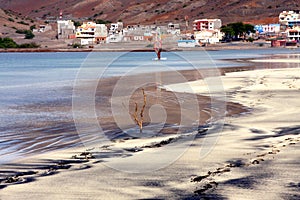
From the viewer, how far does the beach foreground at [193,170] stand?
8.79 meters

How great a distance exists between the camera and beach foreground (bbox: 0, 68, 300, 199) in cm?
879

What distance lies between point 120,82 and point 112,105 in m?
11.9

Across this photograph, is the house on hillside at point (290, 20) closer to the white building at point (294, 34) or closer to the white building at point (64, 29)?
the white building at point (294, 34)

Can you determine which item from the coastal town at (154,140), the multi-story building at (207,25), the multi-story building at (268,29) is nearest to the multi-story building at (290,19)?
the multi-story building at (268,29)

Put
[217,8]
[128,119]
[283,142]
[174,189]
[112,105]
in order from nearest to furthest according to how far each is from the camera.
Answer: [174,189], [283,142], [128,119], [112,105], [217,8]

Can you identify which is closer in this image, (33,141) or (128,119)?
(33,141)

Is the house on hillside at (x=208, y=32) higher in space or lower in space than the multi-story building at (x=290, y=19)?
lower

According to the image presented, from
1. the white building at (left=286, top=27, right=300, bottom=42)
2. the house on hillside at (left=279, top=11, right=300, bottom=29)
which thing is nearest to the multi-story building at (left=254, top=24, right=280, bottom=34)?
the house on hillside at (left=279, top=11, right=300, bottom=29)

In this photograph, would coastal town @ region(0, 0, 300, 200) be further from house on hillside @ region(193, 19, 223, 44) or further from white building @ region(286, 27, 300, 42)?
house on hillside @ region(193, 19, 223, 44)

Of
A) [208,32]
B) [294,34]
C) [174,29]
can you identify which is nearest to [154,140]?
[294,34]

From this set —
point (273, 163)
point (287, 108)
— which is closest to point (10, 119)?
point (287, 108)

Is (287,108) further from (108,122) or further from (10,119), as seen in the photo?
(10,119)

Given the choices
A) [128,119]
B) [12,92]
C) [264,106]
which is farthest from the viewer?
[12,92]

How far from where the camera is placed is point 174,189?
8977 millimetres
